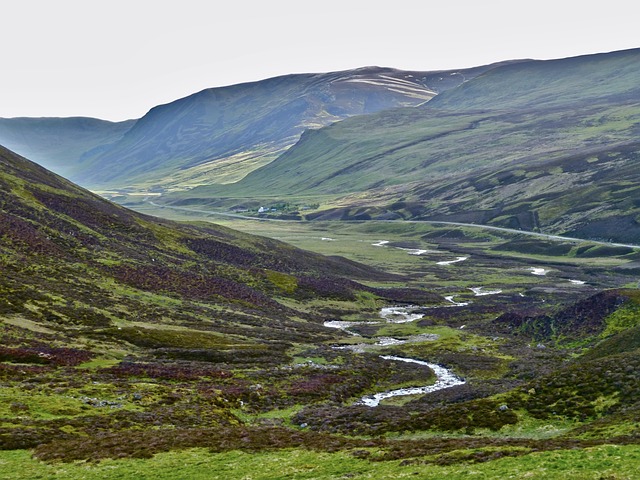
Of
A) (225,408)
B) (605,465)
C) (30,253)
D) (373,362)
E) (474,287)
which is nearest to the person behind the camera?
(605,465)

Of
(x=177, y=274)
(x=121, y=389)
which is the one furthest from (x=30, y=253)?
(x=121, y=389)

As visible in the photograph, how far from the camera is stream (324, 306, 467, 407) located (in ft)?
239

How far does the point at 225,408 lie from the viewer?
199 feet

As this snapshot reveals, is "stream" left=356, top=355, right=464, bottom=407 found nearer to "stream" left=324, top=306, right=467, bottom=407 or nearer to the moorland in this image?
"stream" left=324, top=306, right=467, bottom=407

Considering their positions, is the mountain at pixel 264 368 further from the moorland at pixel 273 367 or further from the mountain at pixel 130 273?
the mountain at pixel 130 273

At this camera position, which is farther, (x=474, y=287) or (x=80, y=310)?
(x=474, y=287)

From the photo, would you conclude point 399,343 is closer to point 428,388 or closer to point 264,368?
point 428,388

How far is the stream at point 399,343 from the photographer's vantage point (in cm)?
7275

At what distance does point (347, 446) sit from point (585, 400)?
22.2 meters

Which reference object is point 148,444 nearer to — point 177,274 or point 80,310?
point 80,310

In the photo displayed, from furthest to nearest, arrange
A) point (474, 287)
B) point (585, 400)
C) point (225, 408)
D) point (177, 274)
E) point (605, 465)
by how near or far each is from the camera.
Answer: point (474, 287) → point (177, 274) → point (225, 408) → point (585, 400) → point (605, 465)

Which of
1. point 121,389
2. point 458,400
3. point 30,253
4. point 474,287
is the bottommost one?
point 474,287

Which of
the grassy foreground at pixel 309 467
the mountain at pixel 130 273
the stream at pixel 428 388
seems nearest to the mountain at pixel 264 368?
the grassy foreground at pixel 309 467

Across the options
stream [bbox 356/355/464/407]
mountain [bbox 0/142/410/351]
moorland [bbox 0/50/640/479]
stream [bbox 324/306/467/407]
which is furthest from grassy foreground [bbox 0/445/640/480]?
mountain [bbox 0/142/410/351]
